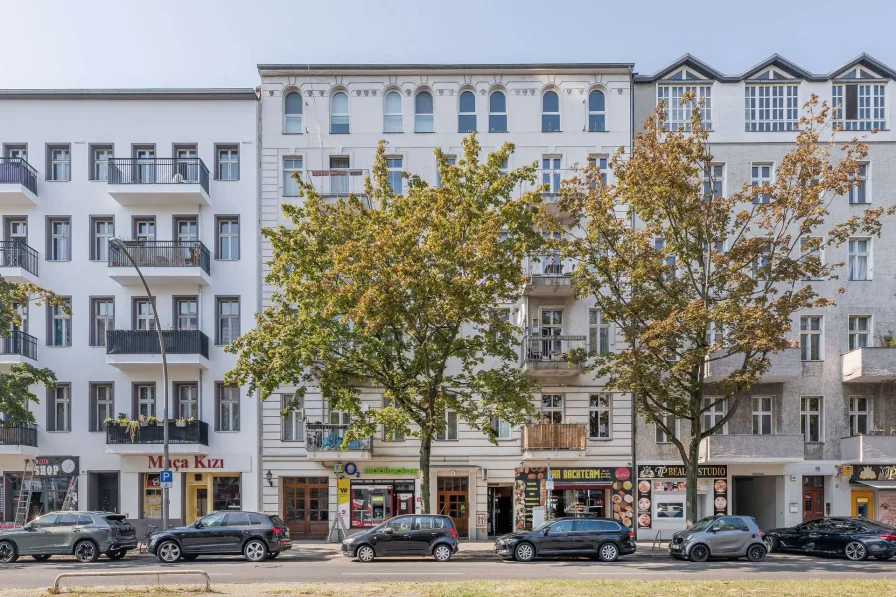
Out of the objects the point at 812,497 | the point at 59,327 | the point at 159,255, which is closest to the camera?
the point at 159,255

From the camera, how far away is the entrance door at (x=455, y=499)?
3375 cm

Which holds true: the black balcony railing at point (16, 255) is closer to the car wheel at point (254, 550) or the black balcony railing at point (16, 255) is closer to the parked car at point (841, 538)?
the car wheel at point (254, 550)

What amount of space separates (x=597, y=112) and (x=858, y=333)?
12.9m

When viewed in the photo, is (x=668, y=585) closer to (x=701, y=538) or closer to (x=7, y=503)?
(x=701, y=538)

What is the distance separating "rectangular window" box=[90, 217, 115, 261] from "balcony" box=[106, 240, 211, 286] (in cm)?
101

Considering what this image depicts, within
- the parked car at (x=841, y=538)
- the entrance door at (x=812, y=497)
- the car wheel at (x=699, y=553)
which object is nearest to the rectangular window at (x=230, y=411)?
the car wheel at (x=699, y=553)

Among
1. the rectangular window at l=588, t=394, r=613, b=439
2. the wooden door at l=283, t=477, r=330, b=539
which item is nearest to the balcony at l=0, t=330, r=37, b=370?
the wooden door at l=283, t=477, r=330, b=539

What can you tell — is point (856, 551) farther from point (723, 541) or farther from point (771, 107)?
point (771, 107)

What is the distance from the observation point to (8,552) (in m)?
25.8

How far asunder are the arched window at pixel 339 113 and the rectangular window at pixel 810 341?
62.3ft

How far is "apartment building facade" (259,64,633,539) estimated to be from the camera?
3344cm

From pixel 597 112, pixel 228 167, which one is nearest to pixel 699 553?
pixel 597 112

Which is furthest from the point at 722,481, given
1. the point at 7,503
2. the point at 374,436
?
the point at 7,503

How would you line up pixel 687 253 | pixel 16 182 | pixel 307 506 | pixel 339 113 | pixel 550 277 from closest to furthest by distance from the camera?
pixel 687 253 < pixel 550 277 < pixel 16 182 < pixel 307 506 < pixel 339 113
